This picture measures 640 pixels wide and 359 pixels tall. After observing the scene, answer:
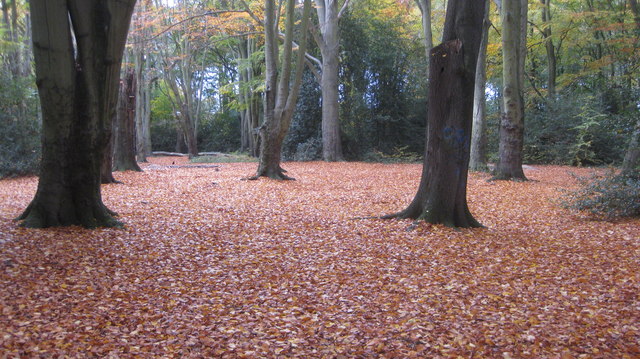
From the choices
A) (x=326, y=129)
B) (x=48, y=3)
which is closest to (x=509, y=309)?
(x=48, y=3)

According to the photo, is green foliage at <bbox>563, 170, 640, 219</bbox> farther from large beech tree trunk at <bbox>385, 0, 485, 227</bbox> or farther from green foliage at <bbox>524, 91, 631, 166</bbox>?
green foliage at <bbox>524, 91, 631, 166</bbox>

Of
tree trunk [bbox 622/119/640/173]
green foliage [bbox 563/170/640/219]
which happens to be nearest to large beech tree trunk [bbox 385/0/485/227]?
green foliage [bbox 563/170/640/219]

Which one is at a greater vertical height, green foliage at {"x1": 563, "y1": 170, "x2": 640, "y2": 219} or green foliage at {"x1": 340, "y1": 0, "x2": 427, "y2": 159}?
green foliage at {"x1": 340, "y1": 0, "x2": 427, "y2": 159}

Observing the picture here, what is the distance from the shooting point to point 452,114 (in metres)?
6.22

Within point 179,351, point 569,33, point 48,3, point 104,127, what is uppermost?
point 569,33

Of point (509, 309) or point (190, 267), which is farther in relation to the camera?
point (190, 267)

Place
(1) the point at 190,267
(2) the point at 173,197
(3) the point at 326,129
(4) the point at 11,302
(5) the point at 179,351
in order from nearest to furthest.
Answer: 1. (5) the point at 179,351
2. (4) the point at 11,302
3. (1) the point at 190,267
4. (2) the point at 173,197
5. (3) the point at 326,129

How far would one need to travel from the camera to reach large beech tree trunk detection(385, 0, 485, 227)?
20.2ft

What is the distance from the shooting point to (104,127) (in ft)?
19.1

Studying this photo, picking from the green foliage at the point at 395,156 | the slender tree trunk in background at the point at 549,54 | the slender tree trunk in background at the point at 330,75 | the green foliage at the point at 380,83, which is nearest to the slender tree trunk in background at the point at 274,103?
the slender tree trunk in background at the point at 330,75

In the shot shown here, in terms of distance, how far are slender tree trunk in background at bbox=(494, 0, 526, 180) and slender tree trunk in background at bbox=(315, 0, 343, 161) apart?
8.11 meters

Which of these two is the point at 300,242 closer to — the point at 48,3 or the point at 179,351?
the point at 179,351

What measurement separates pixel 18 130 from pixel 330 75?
11.1 m

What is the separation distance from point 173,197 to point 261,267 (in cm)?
484
